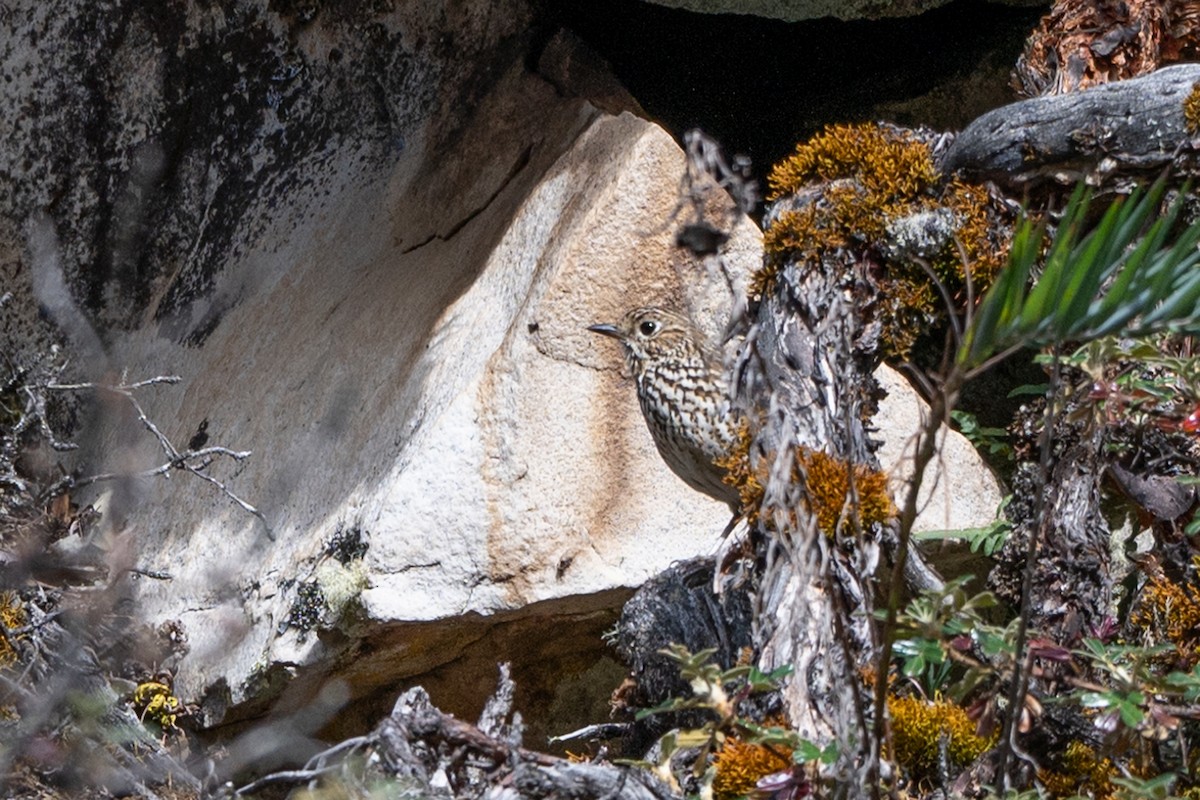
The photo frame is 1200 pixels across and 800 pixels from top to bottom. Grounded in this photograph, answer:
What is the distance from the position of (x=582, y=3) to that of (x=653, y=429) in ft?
6.25

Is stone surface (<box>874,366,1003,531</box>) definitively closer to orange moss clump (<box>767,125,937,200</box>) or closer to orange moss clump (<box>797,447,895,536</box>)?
orange moss clump (<box>767,125,937,200</box>)

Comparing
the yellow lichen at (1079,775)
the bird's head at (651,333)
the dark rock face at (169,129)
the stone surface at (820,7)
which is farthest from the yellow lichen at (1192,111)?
the dark rock face at (169,129)

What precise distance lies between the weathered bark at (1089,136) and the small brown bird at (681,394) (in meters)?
0.77

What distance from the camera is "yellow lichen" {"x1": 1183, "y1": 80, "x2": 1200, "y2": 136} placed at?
3033 millimetres

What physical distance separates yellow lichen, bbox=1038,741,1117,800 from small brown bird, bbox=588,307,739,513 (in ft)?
3.02

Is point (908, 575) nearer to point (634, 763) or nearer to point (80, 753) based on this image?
point (634, 763)

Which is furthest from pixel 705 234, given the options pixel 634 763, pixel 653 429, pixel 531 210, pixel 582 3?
pixel 634 763

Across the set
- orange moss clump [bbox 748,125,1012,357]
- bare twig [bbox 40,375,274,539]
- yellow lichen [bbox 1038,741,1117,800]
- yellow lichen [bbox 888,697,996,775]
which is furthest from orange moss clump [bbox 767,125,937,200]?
bare twig [bbox 40,375,274,539]

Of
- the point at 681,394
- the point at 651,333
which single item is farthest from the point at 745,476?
the point at 651,333

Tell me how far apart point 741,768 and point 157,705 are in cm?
229

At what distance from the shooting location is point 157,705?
13.4 feet

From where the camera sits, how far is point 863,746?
6.62ft

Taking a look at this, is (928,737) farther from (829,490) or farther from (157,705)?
(157,705)

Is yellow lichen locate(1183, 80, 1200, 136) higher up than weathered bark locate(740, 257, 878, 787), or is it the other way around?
yellow lichen locate(1183, 80, 1200, 136)
